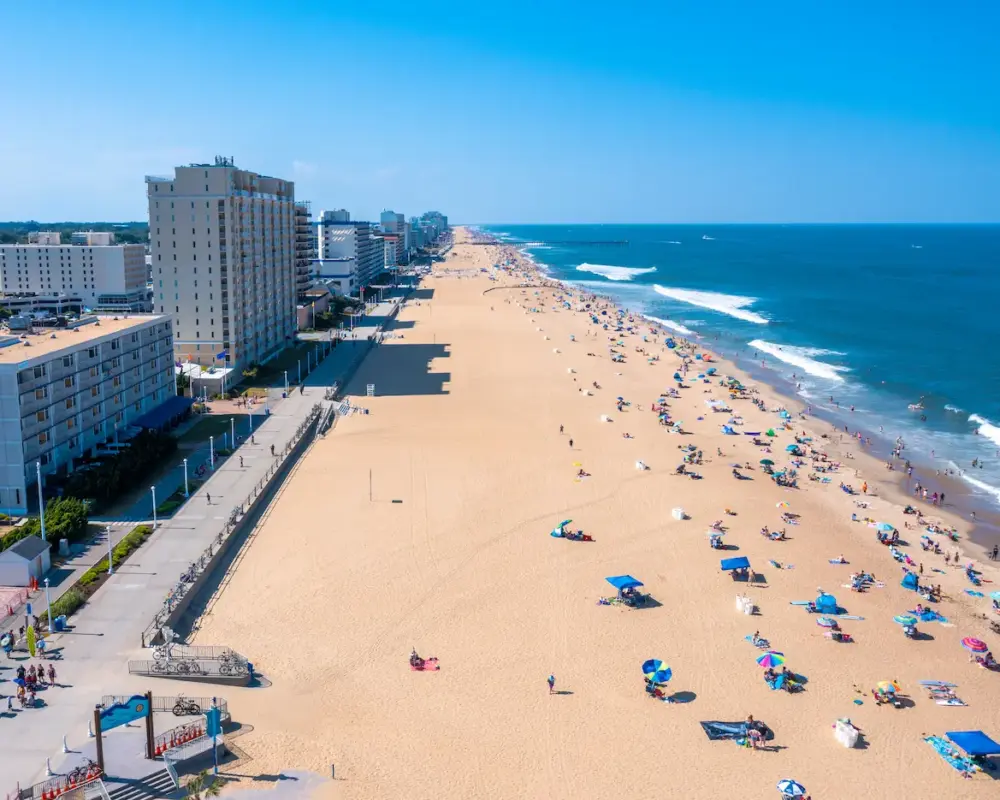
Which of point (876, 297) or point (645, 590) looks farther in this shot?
point (876, 297)

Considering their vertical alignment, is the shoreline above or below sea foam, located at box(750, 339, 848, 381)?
below

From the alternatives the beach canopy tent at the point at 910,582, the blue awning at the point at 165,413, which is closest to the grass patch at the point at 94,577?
the blue awning at the point at 165,413

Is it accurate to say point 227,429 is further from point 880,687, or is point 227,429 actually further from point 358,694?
point 880,687

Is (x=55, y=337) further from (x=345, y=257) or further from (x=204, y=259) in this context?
(x=345, y=257)

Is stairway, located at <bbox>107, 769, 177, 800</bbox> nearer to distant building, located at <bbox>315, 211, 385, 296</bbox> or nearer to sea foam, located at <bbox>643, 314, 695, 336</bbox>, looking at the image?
sea foam, located at <bbox>643, 314, 695, 336</bbox>

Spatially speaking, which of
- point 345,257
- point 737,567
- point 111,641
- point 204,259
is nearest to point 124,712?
point 111,641

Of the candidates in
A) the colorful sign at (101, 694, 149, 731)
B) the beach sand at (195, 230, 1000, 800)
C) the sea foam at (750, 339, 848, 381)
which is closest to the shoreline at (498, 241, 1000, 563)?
the beach sand at (195, 230, 1000, 800)

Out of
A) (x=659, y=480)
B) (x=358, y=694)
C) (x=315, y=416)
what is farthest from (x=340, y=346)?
(x=358, y=694)
